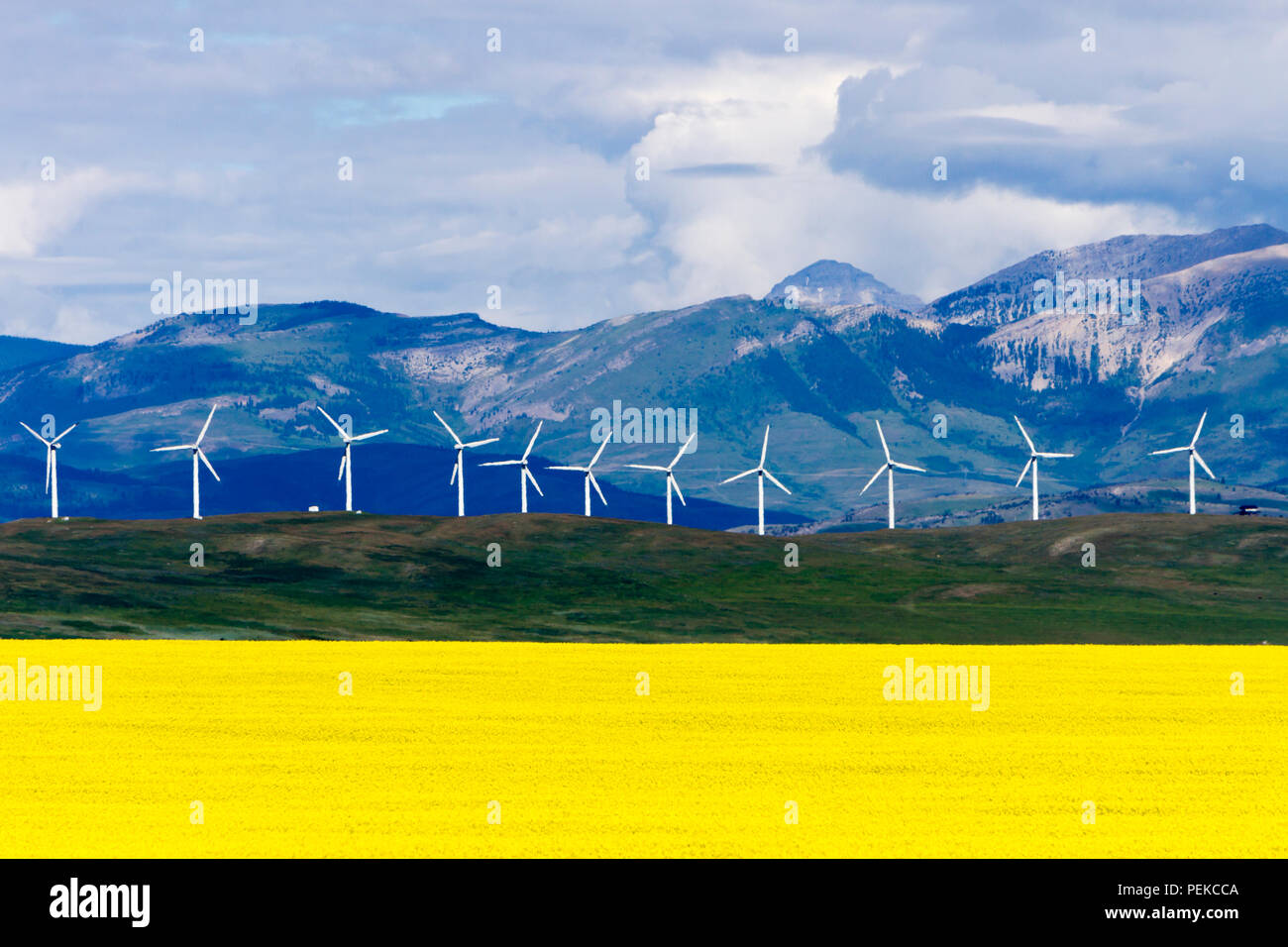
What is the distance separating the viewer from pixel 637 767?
2206 inches

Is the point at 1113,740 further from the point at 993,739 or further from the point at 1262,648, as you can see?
the point at 1262,648

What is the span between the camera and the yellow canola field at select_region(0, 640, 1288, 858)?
41938 mm

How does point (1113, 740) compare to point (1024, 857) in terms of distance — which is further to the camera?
point (1113, 740)

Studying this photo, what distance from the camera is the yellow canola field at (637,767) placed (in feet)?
138
